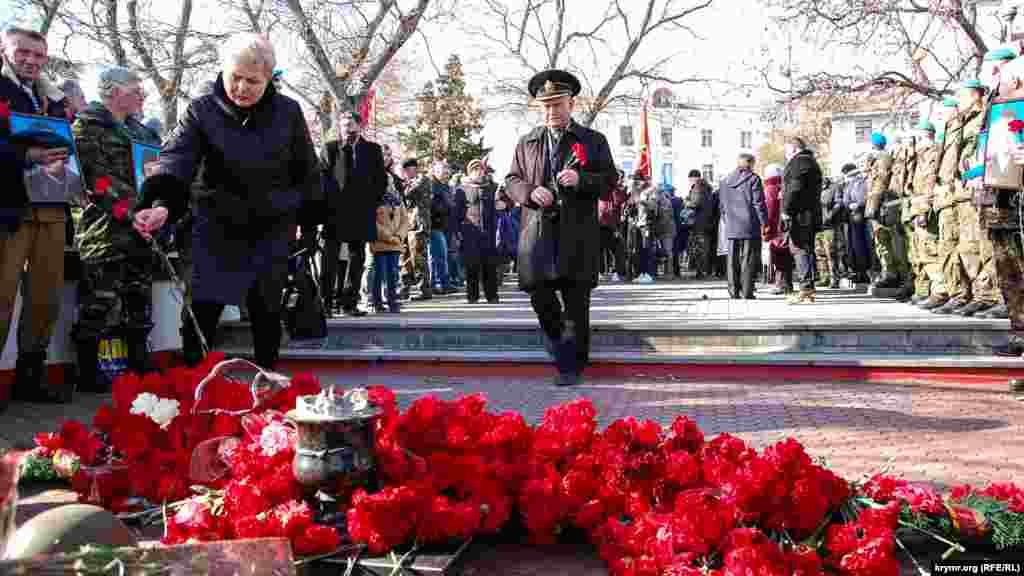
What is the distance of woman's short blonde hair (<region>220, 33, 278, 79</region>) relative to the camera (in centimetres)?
466

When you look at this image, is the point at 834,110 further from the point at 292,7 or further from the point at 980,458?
the point at 980,458

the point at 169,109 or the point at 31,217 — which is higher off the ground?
the point at 169,109

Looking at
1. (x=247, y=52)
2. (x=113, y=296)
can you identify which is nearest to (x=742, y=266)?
Result: (x=113, y=296)

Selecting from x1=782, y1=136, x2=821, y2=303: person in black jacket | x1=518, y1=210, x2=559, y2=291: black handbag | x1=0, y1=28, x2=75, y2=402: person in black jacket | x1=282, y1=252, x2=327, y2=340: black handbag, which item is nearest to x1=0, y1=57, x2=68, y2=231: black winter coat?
x1=0, y1=28, x2=75, y2=402: person in black jacket

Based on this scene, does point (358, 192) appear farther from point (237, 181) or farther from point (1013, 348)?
point (1013, 348)

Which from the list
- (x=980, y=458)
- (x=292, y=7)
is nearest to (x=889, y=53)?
(x=292, y=7)

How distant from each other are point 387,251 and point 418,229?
13.1 feet

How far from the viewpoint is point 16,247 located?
633cm

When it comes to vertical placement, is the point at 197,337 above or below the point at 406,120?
below

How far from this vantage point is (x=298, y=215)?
517 cm

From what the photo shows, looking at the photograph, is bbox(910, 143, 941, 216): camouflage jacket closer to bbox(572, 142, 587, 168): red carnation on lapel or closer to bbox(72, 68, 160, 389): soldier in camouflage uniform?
bbox(572, 142, 587, 168): red carnation on lapel

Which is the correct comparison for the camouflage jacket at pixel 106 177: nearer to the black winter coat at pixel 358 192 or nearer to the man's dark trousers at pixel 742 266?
the black winter coat at pixel 358 192

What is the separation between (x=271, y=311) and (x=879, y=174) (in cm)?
1058

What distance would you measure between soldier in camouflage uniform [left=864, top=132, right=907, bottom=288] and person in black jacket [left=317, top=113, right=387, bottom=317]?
24.4ft
